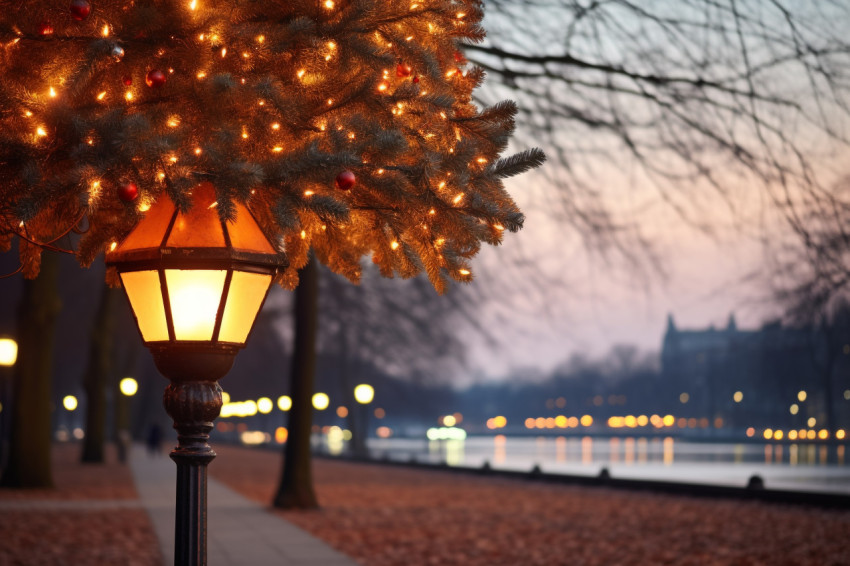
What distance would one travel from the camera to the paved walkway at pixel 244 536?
1159cm

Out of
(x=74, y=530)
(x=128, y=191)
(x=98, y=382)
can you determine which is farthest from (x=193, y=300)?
(x=98, y=382)

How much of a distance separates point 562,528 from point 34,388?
36.9ft

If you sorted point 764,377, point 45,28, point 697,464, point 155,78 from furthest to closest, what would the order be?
1. point 764,377
2. point 697,464
3. point 45,28
4. point 155,78

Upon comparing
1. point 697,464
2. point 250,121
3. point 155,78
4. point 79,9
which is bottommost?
point 697,464

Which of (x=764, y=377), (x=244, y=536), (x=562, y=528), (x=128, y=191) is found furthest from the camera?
(x=764, y=377)

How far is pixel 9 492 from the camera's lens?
20234 mm

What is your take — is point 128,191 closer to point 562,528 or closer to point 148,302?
point 148,302

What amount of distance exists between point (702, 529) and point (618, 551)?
296cm

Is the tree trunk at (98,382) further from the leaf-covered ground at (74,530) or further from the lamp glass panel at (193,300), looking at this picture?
the lamp glass panel at (193,300)

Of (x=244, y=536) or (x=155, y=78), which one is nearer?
(x=155, y=78)

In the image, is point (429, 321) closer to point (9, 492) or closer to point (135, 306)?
point (9, 492)

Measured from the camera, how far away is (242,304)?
4.44m

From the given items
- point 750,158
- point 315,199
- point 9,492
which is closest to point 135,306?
point 315,199

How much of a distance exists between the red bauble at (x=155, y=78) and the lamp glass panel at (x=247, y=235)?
61cm
